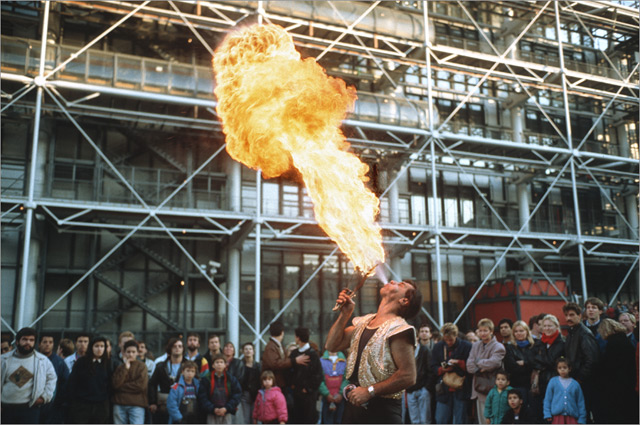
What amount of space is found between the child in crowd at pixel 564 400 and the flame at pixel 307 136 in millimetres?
3391

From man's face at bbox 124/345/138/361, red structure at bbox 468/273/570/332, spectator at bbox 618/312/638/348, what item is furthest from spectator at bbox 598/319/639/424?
red structure at bbox 468/273/570/332

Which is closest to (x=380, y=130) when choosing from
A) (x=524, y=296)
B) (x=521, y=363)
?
(x=524, y=296)

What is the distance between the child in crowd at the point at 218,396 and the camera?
8453mm

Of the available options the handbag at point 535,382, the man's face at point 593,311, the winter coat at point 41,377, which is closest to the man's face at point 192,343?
the winter coat at point 41,377

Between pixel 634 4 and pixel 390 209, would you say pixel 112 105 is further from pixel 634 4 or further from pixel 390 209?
pixel 634 4

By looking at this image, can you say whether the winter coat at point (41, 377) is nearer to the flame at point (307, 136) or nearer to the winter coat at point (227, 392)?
the winter coat at point (227, 392)

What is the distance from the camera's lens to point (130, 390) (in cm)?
816

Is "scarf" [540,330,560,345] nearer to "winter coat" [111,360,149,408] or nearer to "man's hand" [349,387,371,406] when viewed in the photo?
"man's hand" [349,387,371,406]

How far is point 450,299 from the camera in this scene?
22.0 metres

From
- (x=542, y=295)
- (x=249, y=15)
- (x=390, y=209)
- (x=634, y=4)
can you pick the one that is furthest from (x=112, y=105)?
(x=634, y=4)

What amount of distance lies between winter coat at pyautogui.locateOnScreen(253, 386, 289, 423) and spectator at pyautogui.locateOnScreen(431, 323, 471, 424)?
228 centimetres

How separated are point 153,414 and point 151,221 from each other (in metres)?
9.00

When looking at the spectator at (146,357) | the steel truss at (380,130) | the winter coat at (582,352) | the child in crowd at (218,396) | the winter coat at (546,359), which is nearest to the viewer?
the winter coat at (582,352)

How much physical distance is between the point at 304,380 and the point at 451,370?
2.08 metres
